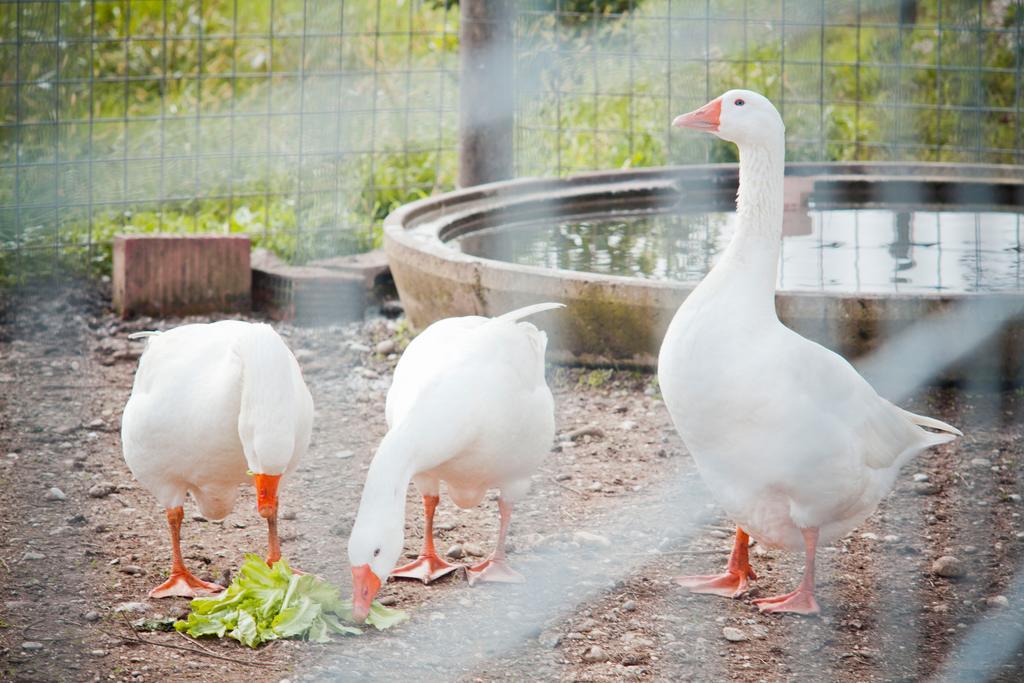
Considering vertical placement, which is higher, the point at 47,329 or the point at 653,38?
the point at 653,38

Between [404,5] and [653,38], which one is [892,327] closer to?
[653,38]

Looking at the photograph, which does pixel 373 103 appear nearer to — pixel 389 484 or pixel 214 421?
pixel 214 421

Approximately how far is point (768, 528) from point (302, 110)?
312 centimetres

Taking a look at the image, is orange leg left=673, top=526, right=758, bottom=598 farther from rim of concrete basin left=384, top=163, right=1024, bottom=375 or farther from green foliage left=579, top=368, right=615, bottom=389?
green foliage left=579, top=368, right=615, bottom=389

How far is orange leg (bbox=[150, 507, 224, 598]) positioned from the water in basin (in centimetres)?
184

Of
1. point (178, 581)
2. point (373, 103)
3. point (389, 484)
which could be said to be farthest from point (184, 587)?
point (373, 103)

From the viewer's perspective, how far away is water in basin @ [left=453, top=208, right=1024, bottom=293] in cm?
405

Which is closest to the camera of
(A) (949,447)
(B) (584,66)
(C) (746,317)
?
(C) (746,317)

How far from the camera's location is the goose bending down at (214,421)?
2418 mm

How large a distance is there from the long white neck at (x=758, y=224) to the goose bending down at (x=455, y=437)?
1.34 ft

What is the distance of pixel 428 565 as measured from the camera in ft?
8.97

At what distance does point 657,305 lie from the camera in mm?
3627

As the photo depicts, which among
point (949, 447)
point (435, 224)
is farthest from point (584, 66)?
point (949, 447)

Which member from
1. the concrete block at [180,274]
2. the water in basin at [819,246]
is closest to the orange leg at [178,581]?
the water in basin at [819,246]
